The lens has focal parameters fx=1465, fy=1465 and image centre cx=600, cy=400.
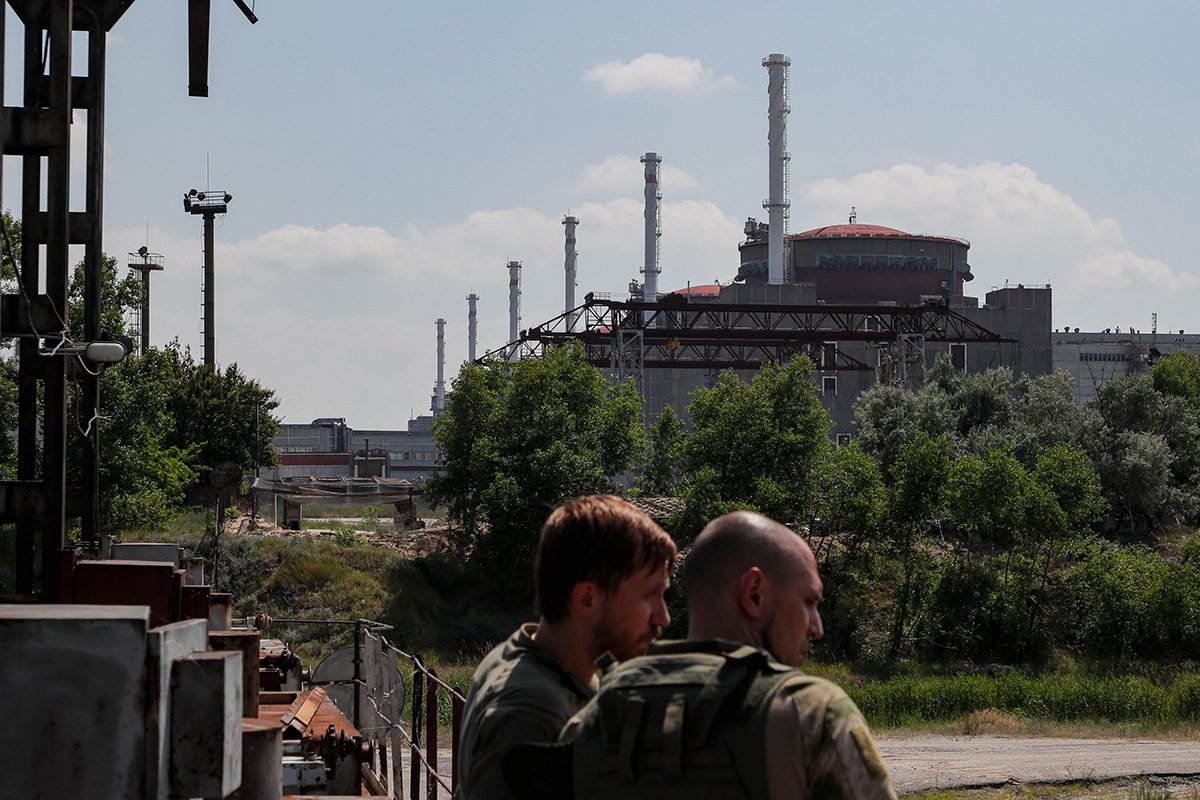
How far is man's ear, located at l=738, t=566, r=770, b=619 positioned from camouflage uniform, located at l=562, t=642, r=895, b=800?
0.13m

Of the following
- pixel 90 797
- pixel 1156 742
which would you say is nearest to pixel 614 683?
pixel 90 797

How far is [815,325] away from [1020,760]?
39356 mm

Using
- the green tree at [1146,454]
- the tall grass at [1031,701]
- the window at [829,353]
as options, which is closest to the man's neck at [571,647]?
the tall grass at [1031,701]

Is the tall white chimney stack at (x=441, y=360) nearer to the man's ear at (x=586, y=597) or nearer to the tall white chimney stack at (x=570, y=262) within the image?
the tall white chimney stack at (x=570, y=262)

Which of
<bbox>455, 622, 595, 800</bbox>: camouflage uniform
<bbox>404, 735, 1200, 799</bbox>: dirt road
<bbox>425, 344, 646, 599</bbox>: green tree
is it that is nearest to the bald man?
<bbox>455, 622, 595, 800</bbox>: camouflage uniform

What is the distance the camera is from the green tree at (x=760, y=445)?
Result: 41.2 meters

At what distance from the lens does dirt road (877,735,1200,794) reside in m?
22.1

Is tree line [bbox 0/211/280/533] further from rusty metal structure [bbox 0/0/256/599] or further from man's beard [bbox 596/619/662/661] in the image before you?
man's beard [bbox 596/619/662/661]

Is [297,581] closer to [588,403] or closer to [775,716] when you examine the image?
[588,403]

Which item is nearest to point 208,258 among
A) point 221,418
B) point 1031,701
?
point 221,418

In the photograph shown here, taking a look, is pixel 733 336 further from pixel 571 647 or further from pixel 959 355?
pixel 571 647

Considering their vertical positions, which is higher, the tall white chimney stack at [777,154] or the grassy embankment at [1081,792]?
the tall white chimney stack at [777,154]

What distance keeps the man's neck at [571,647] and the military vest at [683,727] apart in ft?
1.24

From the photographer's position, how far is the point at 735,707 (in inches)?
102
